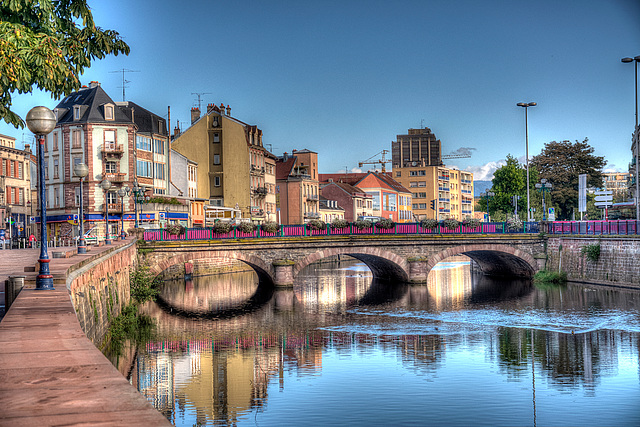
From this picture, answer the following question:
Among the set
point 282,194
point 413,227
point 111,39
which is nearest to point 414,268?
point 413,227

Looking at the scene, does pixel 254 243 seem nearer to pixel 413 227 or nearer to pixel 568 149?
pixel 413 227

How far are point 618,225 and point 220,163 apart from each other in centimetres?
4805

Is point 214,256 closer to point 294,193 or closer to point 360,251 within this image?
point 360,251

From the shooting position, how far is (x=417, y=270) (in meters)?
57.8

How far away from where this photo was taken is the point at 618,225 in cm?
5269

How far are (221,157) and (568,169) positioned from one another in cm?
4664

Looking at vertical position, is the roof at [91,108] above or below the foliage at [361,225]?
above

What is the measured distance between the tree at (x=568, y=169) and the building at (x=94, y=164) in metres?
55.1

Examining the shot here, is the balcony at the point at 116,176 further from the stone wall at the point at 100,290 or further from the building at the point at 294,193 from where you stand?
the building at the point at 294,193

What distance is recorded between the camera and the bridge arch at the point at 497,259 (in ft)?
194

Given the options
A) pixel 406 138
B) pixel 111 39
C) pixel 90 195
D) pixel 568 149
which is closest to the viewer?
pixel 111 39

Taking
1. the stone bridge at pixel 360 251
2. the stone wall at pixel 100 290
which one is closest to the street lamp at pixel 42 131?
the stone wall at pixel 100 290

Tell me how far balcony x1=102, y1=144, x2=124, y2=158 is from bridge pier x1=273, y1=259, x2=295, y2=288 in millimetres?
23198

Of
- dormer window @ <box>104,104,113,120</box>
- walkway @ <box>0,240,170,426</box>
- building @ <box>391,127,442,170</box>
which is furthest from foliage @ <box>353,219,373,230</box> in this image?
building @ <box>391,127,442,170</box>
